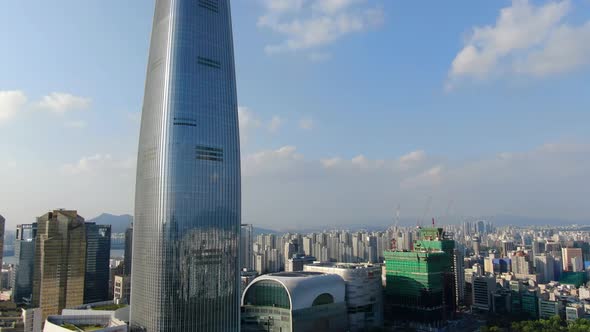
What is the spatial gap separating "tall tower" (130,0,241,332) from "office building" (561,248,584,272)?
107519mm

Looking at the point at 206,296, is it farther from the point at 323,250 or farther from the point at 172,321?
the point at 323,250

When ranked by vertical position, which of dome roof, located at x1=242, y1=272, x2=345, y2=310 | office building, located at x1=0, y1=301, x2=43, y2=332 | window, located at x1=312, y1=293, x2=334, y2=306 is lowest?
office building, located at x1=0, y1=301, x2=43, y2=332

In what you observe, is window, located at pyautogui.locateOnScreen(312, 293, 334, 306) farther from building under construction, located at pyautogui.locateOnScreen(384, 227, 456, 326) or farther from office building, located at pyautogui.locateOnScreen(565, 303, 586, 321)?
office building, located at pyautogui.locateOnScreen(565, 303, 586, 321)

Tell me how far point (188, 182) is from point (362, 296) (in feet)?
107

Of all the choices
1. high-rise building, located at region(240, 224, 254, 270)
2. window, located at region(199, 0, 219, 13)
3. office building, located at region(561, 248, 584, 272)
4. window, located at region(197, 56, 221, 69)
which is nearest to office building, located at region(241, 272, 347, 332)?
window, located at region(197, 56, 221, 69)

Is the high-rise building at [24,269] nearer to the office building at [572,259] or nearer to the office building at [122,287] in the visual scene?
the office building at [122,287]

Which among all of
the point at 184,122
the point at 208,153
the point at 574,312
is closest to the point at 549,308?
the point at 574,312

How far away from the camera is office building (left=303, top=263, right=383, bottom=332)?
198 feet

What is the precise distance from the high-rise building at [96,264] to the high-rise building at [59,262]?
816 centimetres

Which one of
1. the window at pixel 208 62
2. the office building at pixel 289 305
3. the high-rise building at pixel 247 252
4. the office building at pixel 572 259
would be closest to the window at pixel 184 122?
the window at pixel 208 62

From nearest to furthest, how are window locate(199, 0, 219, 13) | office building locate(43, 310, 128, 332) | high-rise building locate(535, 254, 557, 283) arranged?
office building locate(43, 310, 128, 332) < window locate(199, 0, 219, 13) < high-rise building locate(535, 254, 557, 283)

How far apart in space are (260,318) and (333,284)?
1112 centimetres

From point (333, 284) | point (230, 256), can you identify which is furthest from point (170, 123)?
point (333, 284)

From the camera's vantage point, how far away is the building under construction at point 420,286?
66.4 m
